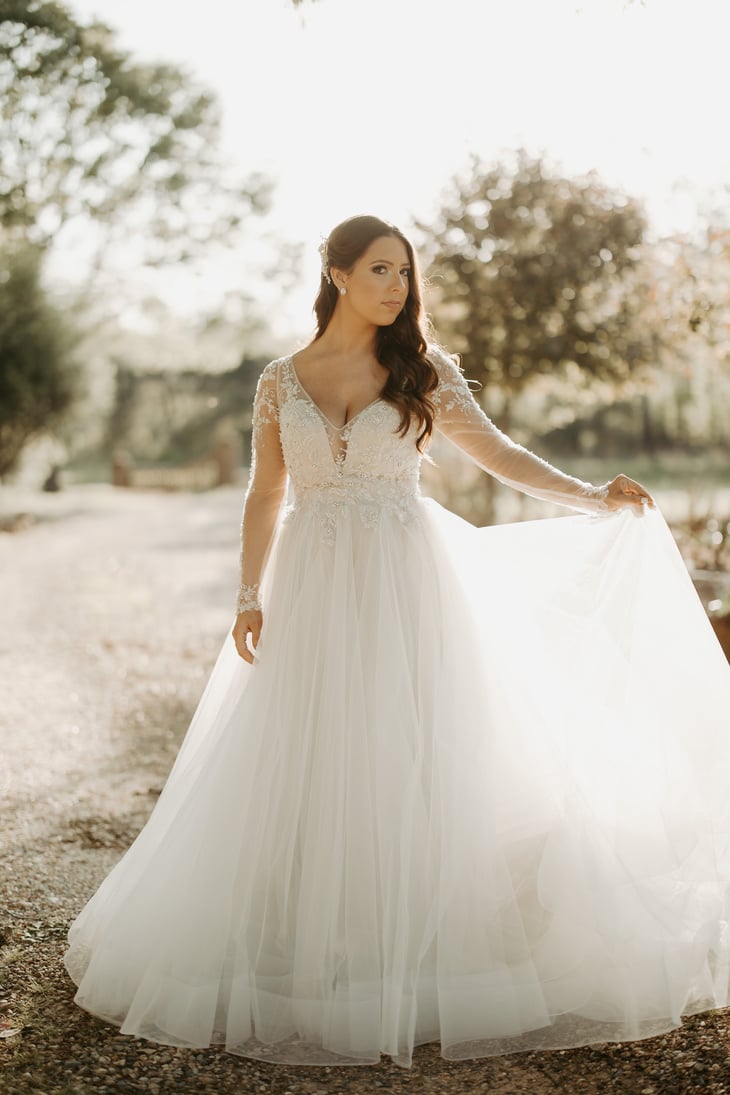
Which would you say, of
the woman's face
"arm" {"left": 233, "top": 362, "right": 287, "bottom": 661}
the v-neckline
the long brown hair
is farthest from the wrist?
the woman's face

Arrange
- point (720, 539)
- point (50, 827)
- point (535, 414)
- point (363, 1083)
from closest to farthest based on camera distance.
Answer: point (363, 1083) < point (50, 827) < point (720, 539) < point (535, 414)

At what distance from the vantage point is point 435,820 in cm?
305

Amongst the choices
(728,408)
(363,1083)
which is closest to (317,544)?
(363,1083)

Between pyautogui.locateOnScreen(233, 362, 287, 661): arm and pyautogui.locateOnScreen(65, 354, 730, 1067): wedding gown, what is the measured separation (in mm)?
18

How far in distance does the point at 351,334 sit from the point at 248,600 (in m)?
0.92

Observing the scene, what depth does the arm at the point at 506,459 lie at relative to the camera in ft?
11.4

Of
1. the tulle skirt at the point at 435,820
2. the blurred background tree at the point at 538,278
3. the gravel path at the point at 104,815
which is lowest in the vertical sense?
the gravel path at the point at 104,815

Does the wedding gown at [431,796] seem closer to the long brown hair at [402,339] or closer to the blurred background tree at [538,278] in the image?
the long brown hair at [402,339]

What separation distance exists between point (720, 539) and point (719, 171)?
261cm

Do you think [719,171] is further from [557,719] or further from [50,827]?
[50,827]

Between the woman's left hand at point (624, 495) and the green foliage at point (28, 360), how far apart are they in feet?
56.9

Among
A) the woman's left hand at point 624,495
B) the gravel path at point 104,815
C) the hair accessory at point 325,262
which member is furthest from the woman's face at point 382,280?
the gravel path at point 104,815

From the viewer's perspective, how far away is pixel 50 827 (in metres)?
4.84

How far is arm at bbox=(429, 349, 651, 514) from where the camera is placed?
3.48 meters
